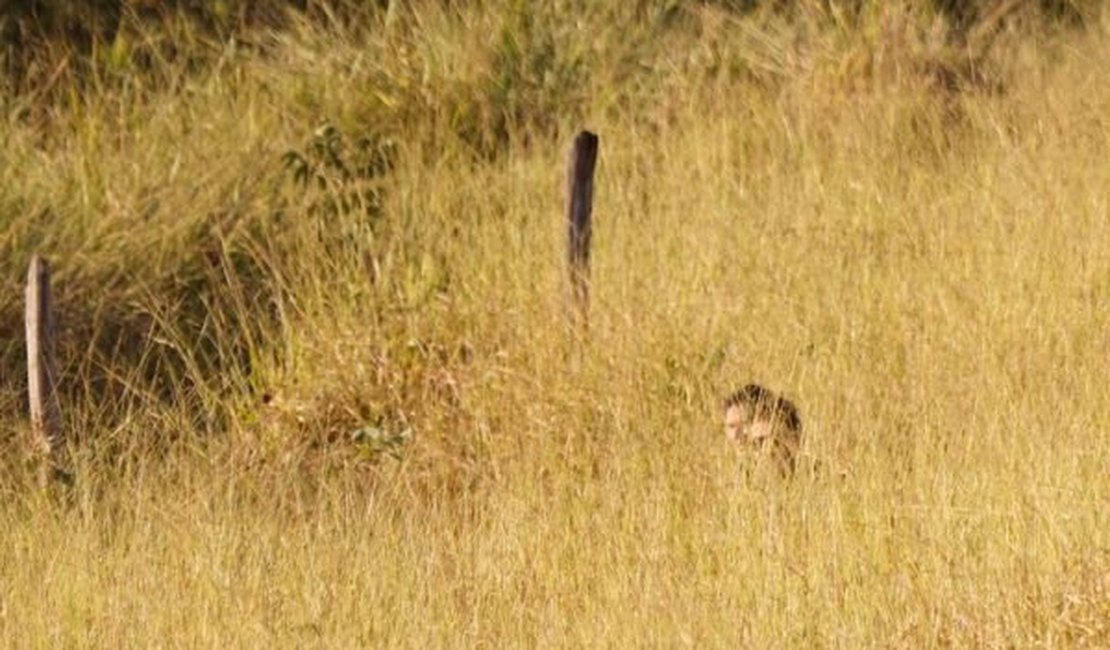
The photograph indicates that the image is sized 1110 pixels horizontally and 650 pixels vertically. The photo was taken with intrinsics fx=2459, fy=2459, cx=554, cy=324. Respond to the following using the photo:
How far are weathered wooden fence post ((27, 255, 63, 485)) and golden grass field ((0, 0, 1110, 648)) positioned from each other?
0.52ft

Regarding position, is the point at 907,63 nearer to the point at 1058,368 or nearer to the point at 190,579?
the point at 1058,368

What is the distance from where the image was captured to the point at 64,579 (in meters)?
6.27

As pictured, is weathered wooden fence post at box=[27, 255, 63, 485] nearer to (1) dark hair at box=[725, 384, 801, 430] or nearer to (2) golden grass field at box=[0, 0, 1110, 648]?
(2) golden grass field at box=[0, 0, 1110, 648]

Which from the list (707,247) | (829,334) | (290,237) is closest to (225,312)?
(290,237)

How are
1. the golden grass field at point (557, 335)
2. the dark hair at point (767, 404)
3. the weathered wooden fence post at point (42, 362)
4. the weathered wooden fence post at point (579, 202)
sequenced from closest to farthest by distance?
the golden grass field at point (557, 335)
the dark hair at point (767, 404)
the weathered wooden fence post at point (42, 362)
the weathered wooden fence post at point (579, 202)

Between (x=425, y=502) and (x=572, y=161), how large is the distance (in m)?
1.70

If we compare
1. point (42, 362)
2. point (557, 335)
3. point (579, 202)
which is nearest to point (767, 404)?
point (557, 335)

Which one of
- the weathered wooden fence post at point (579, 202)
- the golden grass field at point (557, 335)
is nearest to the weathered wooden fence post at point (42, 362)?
the golden grass field at point (557, 335)

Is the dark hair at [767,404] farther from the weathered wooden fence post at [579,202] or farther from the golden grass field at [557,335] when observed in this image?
the weathered wooden fence post at [579,202]

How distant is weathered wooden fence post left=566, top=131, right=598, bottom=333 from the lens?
8508 millimetres

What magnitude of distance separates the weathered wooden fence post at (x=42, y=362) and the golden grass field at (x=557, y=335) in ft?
0.52

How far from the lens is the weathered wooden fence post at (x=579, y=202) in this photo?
851cm

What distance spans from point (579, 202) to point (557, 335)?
29.4 inches

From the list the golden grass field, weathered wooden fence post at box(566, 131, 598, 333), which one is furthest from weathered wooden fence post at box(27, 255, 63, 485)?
weathered wooden fence post at box(566, 131, 598, 333)
